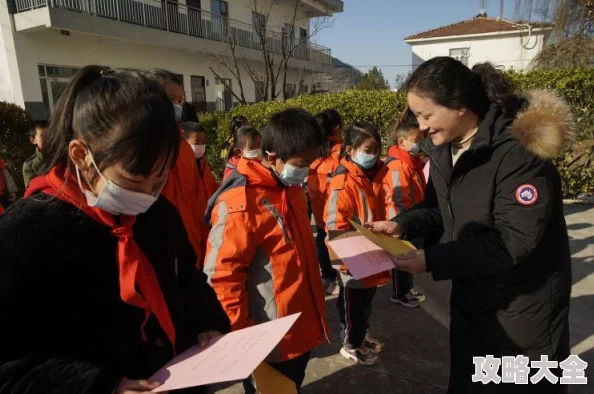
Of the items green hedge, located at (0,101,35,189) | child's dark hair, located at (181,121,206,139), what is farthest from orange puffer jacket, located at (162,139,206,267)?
green hedge, located at (0,101,35,189)

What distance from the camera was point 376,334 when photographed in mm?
3252

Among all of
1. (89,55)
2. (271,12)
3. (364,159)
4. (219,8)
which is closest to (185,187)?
(364,159)

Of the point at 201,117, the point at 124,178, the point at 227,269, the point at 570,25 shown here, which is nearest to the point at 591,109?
the point at 570,25

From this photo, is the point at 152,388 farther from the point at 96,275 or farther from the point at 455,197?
the point at 455,197

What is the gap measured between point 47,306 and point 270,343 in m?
0.55

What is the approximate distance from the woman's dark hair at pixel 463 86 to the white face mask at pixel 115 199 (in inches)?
48.5

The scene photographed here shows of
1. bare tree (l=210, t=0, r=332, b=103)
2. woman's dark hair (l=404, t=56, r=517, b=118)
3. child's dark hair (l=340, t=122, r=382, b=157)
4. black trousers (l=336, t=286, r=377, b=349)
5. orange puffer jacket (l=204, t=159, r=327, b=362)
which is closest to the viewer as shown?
woman's dark hair (l=404, t=56, r=517, b=118)

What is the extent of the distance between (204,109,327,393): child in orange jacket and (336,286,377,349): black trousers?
2.33 feet

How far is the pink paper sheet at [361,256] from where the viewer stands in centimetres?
171

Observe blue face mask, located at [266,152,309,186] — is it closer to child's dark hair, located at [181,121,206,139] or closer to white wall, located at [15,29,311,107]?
child's dark hair, located at [181,121,206,139]

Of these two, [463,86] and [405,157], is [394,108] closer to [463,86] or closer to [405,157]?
[405,157]

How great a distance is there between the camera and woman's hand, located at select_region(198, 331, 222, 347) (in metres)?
1.32

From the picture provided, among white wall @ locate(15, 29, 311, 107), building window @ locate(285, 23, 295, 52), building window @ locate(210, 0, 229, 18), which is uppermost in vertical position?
building window @ locate(210, 0, 229, 18)

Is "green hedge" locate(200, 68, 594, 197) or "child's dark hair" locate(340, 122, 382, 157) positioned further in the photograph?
"green hedge" locate(200, 68, 594, 197)
